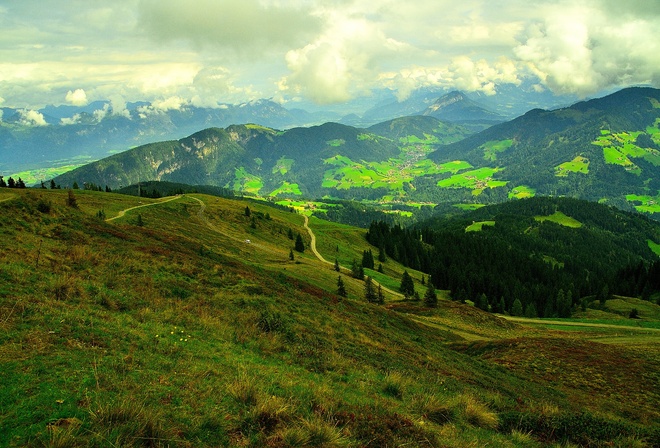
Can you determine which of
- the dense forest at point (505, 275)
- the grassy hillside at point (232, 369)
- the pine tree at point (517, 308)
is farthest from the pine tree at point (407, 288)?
the grassy hillside at point (232, 369)

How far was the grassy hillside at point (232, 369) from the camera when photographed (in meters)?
7.73

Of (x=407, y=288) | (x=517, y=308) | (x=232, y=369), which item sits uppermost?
(x=232, y=369)

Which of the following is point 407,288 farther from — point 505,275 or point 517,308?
point 505,275

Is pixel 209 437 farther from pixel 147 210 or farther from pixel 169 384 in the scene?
pixel 147 210

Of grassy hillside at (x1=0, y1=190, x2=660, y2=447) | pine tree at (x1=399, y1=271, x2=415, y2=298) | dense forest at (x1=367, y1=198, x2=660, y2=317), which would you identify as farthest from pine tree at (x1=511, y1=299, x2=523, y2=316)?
grassy hillside at (x1=0, y1=190, x2=660, y2=447)

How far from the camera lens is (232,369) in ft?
39.4

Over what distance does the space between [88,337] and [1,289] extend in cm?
553

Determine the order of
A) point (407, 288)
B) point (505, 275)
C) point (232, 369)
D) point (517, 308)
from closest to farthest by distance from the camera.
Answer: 1. point (232, 369)
2. point (407, 288)
3. point (517, 308)
4. point (505, 275)

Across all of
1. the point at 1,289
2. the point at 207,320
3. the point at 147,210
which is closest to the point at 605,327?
the point at 207,320

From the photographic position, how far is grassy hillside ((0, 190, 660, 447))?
7730 millimetres

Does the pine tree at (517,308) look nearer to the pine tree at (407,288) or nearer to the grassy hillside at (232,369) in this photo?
the pine tree at (407,288)

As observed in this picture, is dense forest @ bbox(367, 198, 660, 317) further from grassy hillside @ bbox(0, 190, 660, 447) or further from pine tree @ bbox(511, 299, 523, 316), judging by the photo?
grassy hillside @ bbox(0, 190, 660, 447)

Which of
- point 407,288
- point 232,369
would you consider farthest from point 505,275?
point 232,369

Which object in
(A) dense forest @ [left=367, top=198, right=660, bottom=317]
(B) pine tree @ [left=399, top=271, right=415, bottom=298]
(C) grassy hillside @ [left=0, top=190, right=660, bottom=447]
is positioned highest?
(C) grassy hillside @ [left=0, top=190, right=660, bottom=447]
